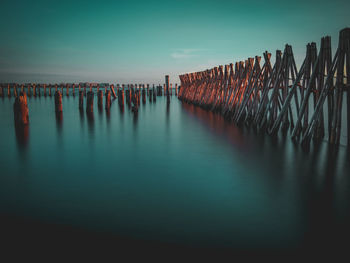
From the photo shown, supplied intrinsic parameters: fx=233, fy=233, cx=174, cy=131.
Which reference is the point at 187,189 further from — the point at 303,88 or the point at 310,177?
the point at 303,88

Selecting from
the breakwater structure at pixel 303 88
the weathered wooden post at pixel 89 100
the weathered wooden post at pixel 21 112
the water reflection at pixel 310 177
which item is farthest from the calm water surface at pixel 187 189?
the weathered wooden post at pixel 89 100

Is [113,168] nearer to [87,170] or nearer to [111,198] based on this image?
[87,170]

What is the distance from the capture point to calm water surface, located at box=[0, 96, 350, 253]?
268cm

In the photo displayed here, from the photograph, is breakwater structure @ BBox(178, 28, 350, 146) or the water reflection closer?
the water reflection

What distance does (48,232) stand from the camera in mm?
2605

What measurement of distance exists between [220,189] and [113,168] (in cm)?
236

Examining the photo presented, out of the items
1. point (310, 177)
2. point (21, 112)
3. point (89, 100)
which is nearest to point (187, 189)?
point (310, 177)

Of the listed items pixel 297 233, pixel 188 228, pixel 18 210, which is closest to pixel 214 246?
pixel 188 228

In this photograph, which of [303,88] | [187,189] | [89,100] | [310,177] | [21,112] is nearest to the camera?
[187,189]

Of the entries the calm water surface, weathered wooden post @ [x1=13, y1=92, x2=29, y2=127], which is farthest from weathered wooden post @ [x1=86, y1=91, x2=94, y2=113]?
the calm water surface

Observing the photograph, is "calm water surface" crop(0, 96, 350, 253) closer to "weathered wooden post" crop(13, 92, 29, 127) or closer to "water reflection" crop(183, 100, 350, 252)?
"water reflection" crop(183, 100, 350, 252)

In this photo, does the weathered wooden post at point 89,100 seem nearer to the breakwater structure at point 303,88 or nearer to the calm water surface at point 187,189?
the calm water surface at point 187,189

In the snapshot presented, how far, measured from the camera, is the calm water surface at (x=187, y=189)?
2676 millimetres

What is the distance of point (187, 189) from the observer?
3.82 meters
